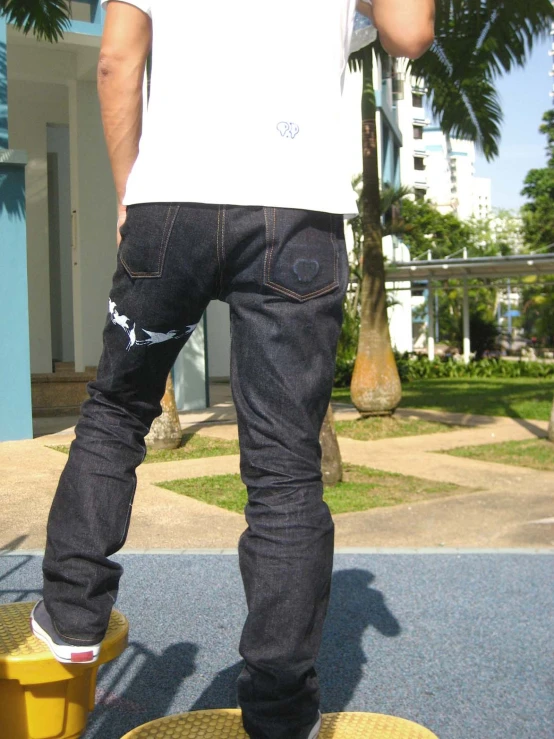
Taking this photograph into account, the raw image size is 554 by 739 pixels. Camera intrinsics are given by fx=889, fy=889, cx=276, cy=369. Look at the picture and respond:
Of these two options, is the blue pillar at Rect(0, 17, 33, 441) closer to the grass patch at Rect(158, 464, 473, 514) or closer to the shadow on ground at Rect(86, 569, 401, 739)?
the grass patch at Rect(158, 464, 473, 514)

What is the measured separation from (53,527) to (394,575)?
9.57 feet

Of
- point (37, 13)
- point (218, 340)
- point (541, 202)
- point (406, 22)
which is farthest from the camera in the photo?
point (541, 202)

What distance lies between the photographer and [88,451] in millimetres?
1787

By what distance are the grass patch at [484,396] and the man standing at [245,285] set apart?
36.5 feet

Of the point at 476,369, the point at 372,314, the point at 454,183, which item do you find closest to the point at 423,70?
the point at 372,314

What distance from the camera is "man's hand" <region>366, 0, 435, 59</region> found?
1.82m

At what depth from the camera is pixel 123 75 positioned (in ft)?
5.90

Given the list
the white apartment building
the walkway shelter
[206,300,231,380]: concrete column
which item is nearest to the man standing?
[206,300,231,380]: concrete column

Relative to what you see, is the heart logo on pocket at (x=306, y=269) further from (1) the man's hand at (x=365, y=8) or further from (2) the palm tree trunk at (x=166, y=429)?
(2) the palm tree trunk at (x=166, y=429)

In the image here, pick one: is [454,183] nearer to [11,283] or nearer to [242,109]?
[11,283]

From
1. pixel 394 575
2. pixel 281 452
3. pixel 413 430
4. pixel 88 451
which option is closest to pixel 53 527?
pixel 88 451

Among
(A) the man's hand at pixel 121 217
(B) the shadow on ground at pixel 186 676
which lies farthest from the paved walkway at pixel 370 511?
(A) the man's hand at pixel 121 217

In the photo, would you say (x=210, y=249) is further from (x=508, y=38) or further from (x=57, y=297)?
(x=57, y=297)

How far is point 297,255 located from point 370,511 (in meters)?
4.68
